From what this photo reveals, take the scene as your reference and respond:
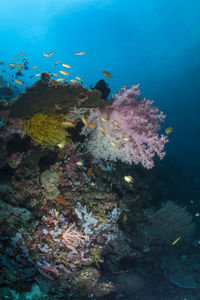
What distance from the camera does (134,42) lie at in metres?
63.5

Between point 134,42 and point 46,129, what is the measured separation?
73.7 metres

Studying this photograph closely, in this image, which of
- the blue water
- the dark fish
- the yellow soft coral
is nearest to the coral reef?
the yellow soft coral

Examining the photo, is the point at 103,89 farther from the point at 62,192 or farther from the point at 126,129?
the point at 62,192

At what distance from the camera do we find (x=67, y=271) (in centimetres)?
392

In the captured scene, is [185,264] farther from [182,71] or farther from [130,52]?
[130,52]

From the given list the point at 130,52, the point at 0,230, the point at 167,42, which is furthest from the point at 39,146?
the point at 130,52

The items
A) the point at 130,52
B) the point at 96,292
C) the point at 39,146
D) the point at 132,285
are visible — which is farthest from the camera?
the point at 130,52

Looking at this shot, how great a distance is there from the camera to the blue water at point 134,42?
4747 centimetres

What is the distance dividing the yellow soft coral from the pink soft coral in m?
0.71

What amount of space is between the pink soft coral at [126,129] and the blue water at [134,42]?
26080mm

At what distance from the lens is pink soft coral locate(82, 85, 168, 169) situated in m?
4.28

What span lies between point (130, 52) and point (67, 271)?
79.2m

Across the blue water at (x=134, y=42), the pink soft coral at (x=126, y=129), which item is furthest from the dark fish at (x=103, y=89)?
the blue water at (x=134, y=42)

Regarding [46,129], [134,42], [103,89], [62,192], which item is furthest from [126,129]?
[134,42]
